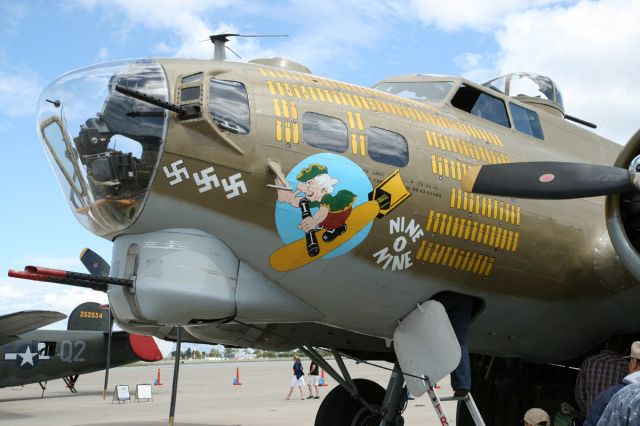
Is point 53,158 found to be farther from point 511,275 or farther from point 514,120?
point 514,120

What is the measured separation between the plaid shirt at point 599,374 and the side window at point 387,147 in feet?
9.37

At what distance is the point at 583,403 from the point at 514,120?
3108 millimetres

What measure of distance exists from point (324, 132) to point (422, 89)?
2.28 metres

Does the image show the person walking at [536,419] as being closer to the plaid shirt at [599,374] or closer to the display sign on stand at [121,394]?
the plaid shirt at [599,374]

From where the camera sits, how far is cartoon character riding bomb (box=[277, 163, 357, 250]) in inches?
240

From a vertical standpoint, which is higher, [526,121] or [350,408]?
[526,121]

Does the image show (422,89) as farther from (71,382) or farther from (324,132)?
(71,382)

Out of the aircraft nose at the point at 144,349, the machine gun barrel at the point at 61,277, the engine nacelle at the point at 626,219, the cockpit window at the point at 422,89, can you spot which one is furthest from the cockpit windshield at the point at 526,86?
the aircraft nose at the point at 144,349

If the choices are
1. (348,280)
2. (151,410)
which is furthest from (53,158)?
(151,410)

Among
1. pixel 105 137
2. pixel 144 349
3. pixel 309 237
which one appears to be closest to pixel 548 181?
pixel 309 237

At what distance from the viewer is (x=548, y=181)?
6328mm

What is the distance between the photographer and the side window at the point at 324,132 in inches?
245

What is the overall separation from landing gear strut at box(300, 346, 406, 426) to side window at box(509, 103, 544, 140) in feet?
10.3

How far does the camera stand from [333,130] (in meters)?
6.36
